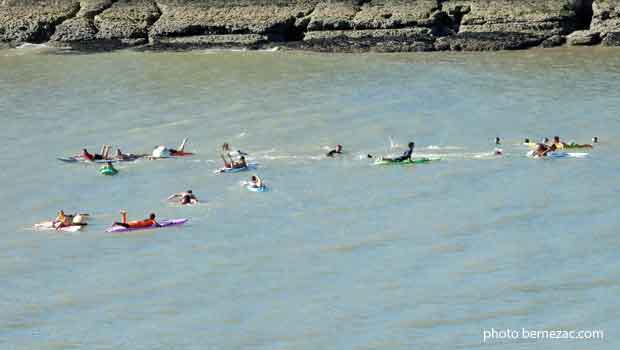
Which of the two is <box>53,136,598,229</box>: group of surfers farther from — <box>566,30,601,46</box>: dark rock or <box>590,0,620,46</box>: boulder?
<box>590,0,620,46</box>: boulder

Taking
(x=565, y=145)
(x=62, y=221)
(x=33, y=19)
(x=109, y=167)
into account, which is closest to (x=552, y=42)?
A: (x=565, y=145)

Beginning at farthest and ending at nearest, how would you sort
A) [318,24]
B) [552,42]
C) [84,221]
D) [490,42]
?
[318,24] → [490,42] → [552,42] → [84,221]

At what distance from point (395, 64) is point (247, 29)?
7.63 metres

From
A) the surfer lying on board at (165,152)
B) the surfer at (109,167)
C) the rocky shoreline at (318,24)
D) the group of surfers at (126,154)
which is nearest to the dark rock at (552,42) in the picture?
the rocky shoreline at (318,24)

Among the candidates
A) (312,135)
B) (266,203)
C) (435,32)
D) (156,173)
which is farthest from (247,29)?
(266,203)

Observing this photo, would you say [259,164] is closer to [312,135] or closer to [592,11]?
[312,135]

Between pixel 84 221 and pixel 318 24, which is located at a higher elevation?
pixel 318 24

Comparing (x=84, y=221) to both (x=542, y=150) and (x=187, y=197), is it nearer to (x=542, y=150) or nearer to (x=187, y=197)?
(x=187, y=197)

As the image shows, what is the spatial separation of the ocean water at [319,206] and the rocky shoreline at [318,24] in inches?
67.8

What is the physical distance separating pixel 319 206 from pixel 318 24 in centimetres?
2262

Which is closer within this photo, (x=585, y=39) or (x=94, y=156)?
(x=94, y=156)

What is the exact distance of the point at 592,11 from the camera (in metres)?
48.3

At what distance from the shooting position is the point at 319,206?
1103 inches

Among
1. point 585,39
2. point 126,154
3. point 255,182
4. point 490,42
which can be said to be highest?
point 585,39
